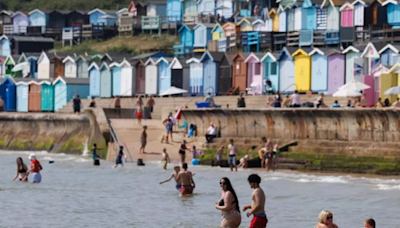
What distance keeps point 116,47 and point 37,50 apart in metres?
6.81

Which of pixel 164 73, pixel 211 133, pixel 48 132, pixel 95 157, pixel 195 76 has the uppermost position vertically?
pixel 164 73

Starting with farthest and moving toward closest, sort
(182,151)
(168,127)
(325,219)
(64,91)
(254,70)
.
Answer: (64,91) → (254,70) → (168,127) → (182,151) → (325,219)

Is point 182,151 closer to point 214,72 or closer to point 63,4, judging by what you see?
point 214,72

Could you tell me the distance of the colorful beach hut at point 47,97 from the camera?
6306 cm

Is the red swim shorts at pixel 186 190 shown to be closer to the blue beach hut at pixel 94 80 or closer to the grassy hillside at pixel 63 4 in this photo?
the blue beach hut at pixel 94 80

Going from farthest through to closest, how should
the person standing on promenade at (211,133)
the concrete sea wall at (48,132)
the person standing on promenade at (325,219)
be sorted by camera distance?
the concrete sea wall at (48,132), the person standing on promenade at (211,133), the person standing on promenade at (325,219)

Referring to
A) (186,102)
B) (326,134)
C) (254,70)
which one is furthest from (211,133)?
(254,70)

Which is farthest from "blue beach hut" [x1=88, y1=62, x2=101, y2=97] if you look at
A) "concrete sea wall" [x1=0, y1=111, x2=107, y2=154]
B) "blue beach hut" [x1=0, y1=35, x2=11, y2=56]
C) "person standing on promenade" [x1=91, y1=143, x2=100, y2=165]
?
"person standing on promenade" [x1=91, y1=143, x2=100, y2=165]

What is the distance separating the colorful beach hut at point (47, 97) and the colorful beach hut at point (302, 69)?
1839 centimetres

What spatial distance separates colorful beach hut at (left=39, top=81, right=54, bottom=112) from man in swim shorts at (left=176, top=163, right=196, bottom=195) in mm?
38221

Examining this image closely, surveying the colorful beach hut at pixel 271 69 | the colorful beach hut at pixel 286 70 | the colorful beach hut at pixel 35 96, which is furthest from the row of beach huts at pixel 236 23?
the colorful beach hut at pixel 35 96

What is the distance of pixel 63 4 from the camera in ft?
366

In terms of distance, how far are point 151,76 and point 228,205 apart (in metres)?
42.9

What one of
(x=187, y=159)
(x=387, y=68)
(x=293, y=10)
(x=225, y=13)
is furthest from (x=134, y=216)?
(x=225, y=13)
